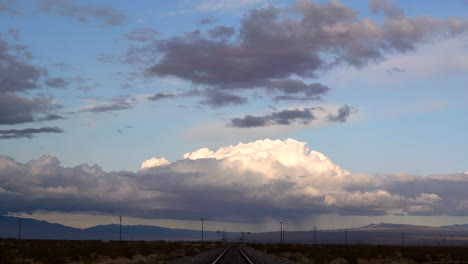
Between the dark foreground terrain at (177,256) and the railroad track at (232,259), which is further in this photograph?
the dark foreground terrain at (177,256)

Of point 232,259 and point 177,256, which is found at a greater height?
point 232,259

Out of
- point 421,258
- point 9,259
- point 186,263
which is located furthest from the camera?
point 421,258

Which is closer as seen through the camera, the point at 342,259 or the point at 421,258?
the point at 342,259

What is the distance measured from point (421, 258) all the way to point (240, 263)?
1012 inches

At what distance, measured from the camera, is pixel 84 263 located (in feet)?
147

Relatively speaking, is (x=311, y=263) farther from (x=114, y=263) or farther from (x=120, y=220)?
(x=120, y=220)

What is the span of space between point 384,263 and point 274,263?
1282cm

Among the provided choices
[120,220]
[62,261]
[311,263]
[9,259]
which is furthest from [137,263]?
[120,220]

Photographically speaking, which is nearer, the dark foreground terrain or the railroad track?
the railroad track

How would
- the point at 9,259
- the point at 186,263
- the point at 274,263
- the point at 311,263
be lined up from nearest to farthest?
the point at 9,259, the point at 186,263, the point at 274,263, the point at 311,263

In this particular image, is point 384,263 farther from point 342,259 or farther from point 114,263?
point 114,263

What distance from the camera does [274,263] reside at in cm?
4428

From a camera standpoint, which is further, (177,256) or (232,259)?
(177,256)

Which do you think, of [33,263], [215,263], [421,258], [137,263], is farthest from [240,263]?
[421,258]
